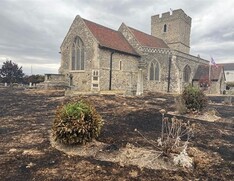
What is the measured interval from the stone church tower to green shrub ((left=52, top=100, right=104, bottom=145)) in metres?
41.5

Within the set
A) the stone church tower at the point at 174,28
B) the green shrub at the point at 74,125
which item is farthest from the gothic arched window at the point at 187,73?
the green shrub at the point at 74,125

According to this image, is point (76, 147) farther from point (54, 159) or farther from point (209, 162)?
point (209, 162)

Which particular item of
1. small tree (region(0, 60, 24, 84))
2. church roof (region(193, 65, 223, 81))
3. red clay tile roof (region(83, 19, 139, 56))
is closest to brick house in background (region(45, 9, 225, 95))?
red clay tile roof (region(83, 19, 139, 56))

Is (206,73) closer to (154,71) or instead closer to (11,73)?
(154,71)

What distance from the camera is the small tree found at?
3962 cm

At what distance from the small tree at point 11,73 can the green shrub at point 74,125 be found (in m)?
37.3

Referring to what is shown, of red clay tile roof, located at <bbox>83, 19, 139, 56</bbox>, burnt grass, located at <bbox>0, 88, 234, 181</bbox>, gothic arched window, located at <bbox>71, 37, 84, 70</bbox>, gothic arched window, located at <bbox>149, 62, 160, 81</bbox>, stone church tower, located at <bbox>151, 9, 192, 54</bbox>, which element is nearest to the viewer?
burnt grass, located at <bbox>0, 88, 234, 181</bbox>

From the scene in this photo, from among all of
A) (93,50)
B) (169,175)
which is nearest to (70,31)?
(93,50)

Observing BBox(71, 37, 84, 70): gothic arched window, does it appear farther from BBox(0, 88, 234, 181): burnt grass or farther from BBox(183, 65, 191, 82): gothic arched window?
BBox(0, 88, 234, 181): burnt grass

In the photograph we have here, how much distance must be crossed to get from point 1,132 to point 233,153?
24.6 feet

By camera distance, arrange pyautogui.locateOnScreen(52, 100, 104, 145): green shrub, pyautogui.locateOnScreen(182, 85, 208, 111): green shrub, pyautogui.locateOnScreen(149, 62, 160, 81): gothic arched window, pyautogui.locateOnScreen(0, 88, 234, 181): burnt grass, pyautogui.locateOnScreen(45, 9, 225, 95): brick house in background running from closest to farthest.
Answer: pyautogui.locateOnScreen(0, 88, 234, 181): burnt grass
pyautogui.locateOnScreen(52, 100, 104, 145): green shrub
pyautogui.locateOnScreen(182, 85, 208, 111): green shrub
pyautogui.locateOnScreen(45, 9, 225, 95): brick house in background
pyautogui.locateOnScreen(149, 62, 160, 81): gothic arched window

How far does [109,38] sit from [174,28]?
18.9 meters

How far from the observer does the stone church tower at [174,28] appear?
146ft

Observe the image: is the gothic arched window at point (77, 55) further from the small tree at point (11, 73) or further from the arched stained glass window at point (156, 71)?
the small tree at point (11, 73)
